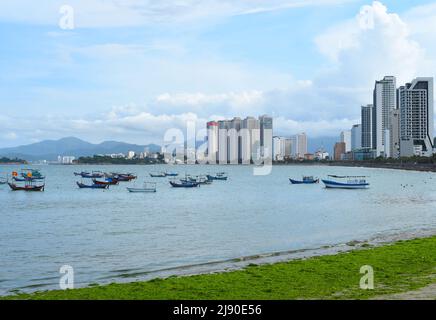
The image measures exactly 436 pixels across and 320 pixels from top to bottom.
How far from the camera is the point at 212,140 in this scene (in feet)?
468

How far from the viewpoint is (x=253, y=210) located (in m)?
42.9

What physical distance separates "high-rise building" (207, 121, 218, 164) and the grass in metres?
123

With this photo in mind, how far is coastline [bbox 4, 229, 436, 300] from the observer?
36.9 ft

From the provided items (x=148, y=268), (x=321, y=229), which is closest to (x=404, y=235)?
(x=321, y=229)

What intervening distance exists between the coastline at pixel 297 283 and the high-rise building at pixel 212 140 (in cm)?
12301

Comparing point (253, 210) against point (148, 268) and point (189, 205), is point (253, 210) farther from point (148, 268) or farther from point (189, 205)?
point (148, 268)

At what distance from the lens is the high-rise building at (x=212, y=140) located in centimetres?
13977

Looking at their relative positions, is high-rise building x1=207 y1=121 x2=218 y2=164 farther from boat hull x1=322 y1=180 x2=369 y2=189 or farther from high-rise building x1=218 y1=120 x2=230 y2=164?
boat hull x1=322 y1=180 x2=369 y2=189

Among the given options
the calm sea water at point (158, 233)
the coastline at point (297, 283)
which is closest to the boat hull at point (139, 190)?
the calm sea water at point (158, 233)

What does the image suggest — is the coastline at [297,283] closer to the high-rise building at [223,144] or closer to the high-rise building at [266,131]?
the high-rise building at [223,144]

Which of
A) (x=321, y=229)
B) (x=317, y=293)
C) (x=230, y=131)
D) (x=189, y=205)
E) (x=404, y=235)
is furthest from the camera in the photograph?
(x=230, y=131)

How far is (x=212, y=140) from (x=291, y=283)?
130283 mm

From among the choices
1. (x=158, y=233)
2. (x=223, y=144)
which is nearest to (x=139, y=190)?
(x=158, y=233)
